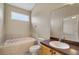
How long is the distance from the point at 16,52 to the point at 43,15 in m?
0.59

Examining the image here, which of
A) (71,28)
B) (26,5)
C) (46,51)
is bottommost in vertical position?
(46,51)

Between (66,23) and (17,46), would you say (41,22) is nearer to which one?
(66,23)

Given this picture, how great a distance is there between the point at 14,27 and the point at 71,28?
2.35ft

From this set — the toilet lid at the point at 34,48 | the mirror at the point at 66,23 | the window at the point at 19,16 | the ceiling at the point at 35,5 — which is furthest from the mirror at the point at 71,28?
the window at the point at 19,16

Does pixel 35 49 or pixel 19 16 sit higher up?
pixel 19 16

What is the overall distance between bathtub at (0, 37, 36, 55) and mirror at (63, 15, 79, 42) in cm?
43

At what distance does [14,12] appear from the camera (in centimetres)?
130

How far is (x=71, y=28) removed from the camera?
4.21ft

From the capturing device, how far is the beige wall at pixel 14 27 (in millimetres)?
1282

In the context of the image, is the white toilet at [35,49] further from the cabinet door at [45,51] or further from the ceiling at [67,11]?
the ceiling at [67,11]

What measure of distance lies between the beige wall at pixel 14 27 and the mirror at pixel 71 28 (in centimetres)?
47

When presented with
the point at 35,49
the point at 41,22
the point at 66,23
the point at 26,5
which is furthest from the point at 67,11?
the point at 35,49

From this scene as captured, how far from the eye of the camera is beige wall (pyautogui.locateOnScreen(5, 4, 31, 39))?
4.21ft

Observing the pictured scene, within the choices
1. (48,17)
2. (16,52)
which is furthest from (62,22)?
(16,52)
